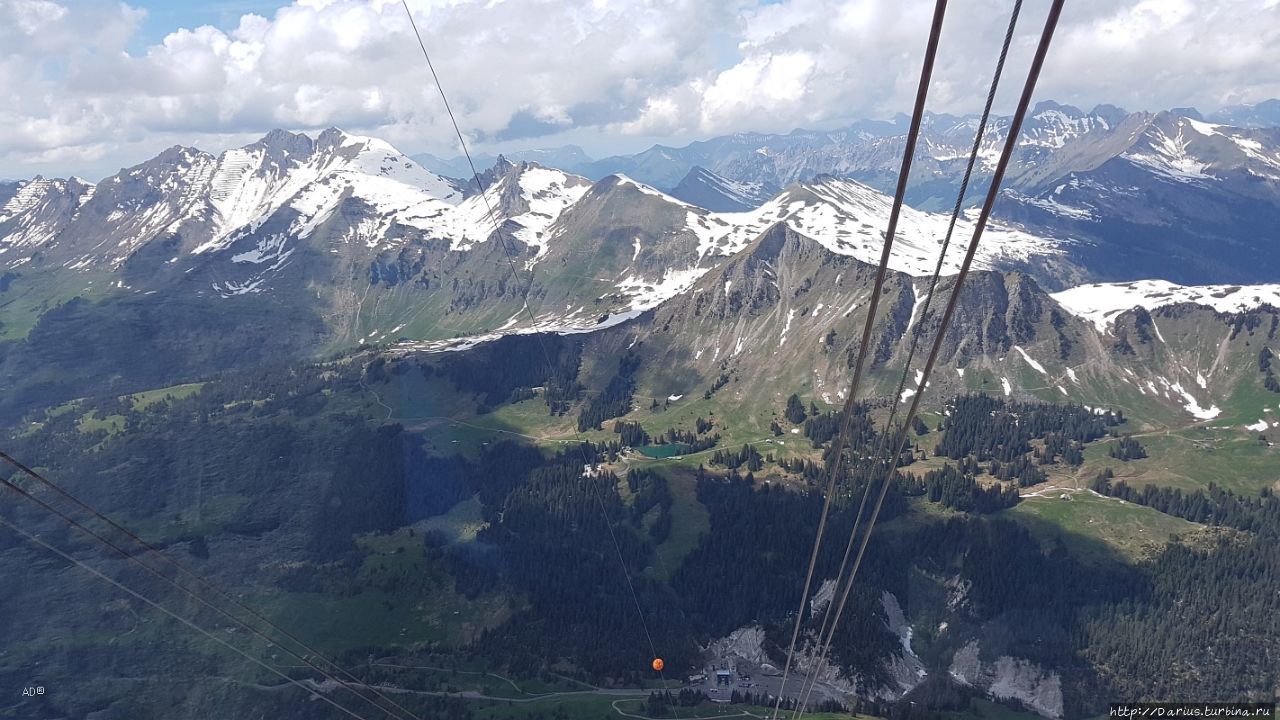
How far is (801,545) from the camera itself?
17175 cm

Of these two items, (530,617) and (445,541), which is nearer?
(530,617)

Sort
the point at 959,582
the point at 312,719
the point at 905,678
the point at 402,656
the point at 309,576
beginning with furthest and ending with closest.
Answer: the point at 309,576
the point at 959,582
the point at 402,656
the point at 905,678
the point at 312,719

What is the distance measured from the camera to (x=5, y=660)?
5497 inches

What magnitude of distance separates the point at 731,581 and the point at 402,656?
6687cm

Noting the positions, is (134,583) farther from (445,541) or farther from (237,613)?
(445,541)

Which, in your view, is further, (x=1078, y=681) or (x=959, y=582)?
(x=959, y=582)

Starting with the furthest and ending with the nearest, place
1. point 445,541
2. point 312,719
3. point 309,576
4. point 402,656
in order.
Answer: point 445,541
point 309,576
point 402,656
point 312,719

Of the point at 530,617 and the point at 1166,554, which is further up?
the point at 1166,554

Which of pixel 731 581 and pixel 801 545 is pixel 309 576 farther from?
pixel 801 545

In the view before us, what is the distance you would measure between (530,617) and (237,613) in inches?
2422

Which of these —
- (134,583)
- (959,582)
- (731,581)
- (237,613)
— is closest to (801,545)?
(731,581)

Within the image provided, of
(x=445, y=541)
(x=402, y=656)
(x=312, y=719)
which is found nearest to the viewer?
(x=312, y=719)

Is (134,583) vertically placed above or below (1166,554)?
below

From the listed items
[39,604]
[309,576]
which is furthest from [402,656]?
[39,604]
